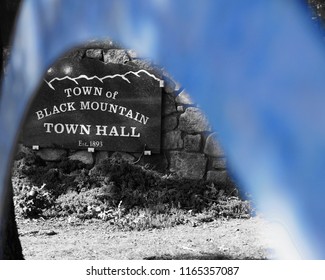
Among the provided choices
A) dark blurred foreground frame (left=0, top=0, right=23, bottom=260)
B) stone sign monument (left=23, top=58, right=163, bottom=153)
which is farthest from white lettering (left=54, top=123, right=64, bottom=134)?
dark blurred foreground frame (left=0, top=0, right=23, bottom=260)

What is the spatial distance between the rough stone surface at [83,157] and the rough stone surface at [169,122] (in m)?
0.41

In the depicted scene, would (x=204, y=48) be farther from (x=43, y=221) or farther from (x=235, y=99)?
(x=43, y=221)

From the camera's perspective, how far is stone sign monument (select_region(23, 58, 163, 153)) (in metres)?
3.74

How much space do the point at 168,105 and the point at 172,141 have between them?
190mm

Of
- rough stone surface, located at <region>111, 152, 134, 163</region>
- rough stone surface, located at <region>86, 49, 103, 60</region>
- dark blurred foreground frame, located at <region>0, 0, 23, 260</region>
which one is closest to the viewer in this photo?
dark blurred foreground frame, located at <region>0, 0, 23, 260</region>

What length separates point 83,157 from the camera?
12.5 ft

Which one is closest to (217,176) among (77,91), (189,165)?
(189,165)

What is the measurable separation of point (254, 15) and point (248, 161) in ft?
2.28

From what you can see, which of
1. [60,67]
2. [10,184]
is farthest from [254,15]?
[10,184]

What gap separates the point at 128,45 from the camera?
361 centimetres

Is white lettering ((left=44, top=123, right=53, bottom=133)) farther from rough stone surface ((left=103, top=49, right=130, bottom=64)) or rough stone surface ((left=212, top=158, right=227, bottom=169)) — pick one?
rough stone surface ((left=212, top=158, right=227, bottom=169))

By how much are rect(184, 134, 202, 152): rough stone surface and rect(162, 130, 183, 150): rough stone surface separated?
3cm

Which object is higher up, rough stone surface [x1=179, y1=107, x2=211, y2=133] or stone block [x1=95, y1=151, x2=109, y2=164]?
rough stone surface [x1=179, y1=107, x2=211, y2=133]

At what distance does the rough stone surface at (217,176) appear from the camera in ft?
12.0
